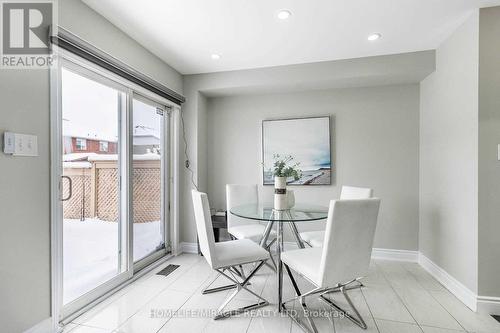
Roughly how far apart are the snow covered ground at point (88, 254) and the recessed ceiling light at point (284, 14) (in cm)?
244

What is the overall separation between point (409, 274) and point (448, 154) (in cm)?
136

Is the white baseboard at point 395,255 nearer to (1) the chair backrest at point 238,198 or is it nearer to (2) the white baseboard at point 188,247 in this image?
(1) the chair backrest at point 238,198

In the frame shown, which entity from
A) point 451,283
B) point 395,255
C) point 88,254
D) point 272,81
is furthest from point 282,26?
point 395,255

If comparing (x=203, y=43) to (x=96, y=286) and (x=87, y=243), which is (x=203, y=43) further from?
(x=96, y=286)

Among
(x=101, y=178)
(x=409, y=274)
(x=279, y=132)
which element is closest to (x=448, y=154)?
(x=409, y=274)

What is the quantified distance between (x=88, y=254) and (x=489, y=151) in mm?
3545

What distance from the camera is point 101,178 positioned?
2.33m

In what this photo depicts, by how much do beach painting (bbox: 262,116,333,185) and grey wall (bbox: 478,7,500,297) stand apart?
1545 mm

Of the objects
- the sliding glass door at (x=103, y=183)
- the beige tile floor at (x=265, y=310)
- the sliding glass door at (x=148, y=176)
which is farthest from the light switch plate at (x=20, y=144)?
the beige tile floor at (x=265, y=310)

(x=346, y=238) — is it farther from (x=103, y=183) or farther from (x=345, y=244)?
(x=103, y=183)

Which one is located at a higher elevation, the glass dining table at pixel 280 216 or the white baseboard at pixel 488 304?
the glass dining table at pixel 280 216

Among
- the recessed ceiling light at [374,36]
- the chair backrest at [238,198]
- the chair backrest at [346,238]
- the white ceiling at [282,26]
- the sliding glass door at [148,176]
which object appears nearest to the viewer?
the chair backrest at [346,238]

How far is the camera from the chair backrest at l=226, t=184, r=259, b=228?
9.93 ft

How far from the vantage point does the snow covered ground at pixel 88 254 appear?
2.01m
